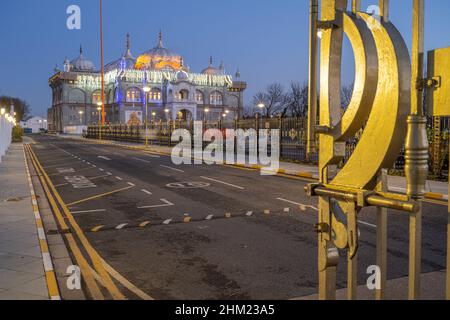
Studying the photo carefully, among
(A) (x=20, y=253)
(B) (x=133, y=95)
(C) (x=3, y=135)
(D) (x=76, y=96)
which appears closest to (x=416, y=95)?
(A) (x=20, y=253)

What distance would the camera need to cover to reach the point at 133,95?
11100 cm

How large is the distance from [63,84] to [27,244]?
405 ft

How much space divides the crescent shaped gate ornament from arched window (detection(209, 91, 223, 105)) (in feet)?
405

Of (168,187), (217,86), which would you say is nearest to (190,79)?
(217,86)

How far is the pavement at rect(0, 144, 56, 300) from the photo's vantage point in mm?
5592

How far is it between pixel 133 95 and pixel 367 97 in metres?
111

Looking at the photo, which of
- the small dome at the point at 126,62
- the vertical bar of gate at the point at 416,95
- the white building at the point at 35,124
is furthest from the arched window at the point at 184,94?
the vertical bar of gate at the point at 416,95

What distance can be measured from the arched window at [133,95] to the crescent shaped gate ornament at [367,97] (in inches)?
4355

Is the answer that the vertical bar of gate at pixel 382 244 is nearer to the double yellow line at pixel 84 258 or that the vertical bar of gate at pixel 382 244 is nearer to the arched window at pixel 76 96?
the double yellow line at pixel 84 258

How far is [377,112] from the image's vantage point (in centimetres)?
294

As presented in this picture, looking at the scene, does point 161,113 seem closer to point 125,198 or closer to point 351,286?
point 125,198

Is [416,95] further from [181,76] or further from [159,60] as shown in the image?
[159,60]

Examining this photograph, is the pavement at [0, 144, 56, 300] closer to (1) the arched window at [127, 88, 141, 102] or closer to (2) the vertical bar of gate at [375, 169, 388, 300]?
(2) the vertical bar of gate at [375, 169, 388, 300]

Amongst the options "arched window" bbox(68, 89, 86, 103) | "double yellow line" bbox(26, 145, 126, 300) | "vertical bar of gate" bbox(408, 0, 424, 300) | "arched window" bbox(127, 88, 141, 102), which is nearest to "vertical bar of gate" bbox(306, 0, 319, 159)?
"vertical bar of gate" bbox(408, 0, 424, 300)
